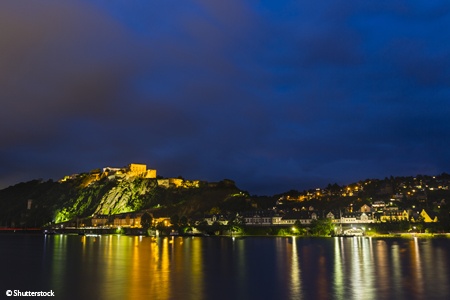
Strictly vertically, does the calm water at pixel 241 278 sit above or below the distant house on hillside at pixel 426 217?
below

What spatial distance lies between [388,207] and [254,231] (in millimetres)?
46227

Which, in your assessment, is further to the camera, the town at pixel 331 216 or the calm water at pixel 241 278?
the town at pixel 331 216

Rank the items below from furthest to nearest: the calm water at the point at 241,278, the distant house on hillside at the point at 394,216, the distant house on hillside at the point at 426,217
Result: the distant house on hillside at the point at 394,216, the distant house on hillside at the point at 426,217, the calm water at the point at 241,278

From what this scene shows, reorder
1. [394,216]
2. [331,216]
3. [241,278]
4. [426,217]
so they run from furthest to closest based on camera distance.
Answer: [331,216] → [394,216] → [426,217] → [241,278]

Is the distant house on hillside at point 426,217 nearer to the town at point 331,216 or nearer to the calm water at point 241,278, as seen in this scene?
the town at point 331,216

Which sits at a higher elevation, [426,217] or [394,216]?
[394,216]

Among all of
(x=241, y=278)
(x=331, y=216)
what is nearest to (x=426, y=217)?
(x=331, y=216)

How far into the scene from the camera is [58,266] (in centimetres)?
4453

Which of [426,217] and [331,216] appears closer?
[426,217]

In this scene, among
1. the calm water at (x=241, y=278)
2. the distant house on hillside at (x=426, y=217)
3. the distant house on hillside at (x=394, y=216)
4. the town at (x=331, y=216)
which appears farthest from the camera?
the distant house on hillside at (x=394, y=216)

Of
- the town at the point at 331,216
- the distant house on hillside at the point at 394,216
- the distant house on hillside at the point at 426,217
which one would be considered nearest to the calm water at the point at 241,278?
the town at the point at 331,216

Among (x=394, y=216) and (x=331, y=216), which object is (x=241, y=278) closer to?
(x=331, y=216)

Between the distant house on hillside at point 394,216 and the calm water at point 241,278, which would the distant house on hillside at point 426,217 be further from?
the calm water at point 241,278

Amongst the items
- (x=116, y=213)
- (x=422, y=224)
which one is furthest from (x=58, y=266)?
(x=116, y=213)
